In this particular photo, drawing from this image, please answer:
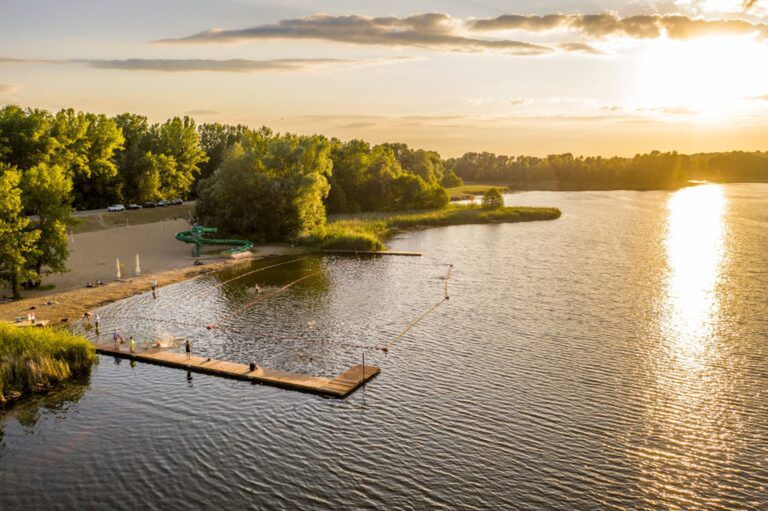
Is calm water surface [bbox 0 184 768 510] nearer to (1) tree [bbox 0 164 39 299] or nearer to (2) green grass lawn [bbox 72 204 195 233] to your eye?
(1) tree [bbox 0 164 39 299]

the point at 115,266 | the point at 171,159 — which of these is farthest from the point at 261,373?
the point at 171,159

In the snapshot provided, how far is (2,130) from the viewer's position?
102 meters

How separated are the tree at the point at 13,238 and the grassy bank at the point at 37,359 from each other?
17080 mm

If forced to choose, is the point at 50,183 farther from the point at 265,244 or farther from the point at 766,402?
the point at 766,402

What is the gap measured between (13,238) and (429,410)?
150 feet

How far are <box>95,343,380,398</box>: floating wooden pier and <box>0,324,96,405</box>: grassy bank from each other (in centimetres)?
379

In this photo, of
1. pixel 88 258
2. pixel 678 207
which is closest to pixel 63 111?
pixel 88 258

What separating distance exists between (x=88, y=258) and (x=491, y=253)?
62.9m

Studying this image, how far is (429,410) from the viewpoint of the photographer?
35.6 m

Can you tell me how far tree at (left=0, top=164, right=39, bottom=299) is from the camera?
180 ft

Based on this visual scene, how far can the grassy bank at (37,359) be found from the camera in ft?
124

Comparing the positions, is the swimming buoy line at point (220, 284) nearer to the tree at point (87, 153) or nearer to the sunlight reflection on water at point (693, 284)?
the sunlight reflection on water at point (693, 284)

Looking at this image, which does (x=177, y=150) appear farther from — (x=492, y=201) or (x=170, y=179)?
(x=492, y=201)

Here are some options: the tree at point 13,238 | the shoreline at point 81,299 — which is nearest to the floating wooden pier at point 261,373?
the shoreline at point 81,299
